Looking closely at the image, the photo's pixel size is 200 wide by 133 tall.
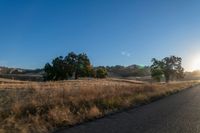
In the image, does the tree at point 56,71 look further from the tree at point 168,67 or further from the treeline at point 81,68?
the tree at point 168,67

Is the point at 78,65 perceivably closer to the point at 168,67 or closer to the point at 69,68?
the point at 69,68

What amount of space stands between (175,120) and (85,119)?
3303mm

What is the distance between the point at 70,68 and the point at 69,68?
0.37 meters

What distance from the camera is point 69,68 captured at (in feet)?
295

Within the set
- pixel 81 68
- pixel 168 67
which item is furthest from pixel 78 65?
pixel 168 67

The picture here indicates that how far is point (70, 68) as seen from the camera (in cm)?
9019

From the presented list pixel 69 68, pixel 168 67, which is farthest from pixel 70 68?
pixel 168 67

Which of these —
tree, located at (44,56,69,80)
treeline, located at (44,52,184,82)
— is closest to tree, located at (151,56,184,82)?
treeline, located at (44,52,184,82)

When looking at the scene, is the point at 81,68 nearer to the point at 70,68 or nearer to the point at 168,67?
the point at 70,68

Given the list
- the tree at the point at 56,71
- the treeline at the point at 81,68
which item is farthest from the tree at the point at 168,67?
the tree at the point at 56,71

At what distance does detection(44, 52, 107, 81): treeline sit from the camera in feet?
289

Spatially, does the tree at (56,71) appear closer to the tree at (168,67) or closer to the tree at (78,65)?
the tree at (78,65)

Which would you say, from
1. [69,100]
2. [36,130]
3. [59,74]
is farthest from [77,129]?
[59,74]

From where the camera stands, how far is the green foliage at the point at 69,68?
88125 millimetres
